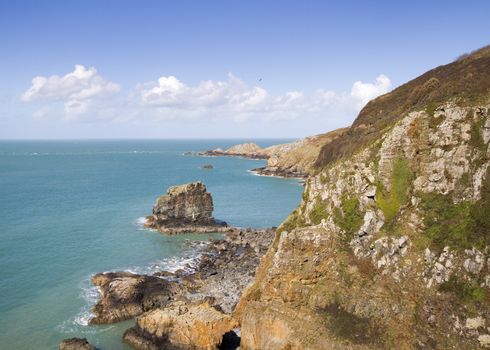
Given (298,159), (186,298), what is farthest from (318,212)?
(298,159)

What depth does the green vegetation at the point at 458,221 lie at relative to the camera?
25.8 m

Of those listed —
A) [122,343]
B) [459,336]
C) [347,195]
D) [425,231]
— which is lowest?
[122,343]

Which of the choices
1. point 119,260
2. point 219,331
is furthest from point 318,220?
point 119,260

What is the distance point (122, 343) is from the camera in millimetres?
32969

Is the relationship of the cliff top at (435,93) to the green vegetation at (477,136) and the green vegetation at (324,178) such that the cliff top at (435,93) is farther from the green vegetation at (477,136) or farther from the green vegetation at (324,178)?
the green vegetation at (324,178)

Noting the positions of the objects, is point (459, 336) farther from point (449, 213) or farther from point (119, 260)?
point (119, 260)

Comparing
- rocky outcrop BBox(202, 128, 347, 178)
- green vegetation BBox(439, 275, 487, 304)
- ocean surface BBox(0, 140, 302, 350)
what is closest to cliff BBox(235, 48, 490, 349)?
green vegetation BBox(439, 275, 487, 304)

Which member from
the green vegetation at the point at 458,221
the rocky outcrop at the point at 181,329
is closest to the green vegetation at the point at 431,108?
the green vegetation at the point at 458,221

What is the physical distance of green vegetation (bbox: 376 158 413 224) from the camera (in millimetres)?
29547

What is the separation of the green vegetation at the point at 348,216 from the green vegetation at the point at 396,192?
1.66 meters

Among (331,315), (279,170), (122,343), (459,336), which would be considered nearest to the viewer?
(459,336)

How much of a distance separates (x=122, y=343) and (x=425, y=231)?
24.0 metres

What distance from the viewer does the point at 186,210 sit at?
70.2 m

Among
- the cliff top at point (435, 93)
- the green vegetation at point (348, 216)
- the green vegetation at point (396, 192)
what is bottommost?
the green vegetation at point (348, 216)
